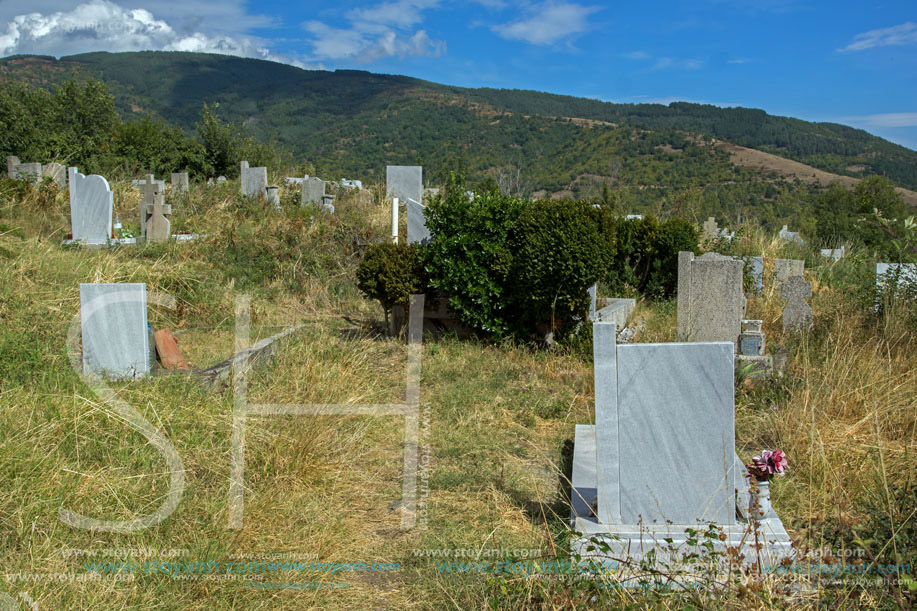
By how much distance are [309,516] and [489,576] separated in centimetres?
110

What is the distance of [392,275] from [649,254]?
4895 millimetres

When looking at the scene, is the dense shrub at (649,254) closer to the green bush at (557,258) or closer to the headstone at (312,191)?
the green bush at (557,258)

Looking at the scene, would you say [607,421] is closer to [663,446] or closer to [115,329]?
[663,446]

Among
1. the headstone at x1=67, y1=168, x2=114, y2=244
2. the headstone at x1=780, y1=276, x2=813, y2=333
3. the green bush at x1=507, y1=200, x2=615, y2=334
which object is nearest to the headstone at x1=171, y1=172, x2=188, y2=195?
the headstone at x1=67, y1=168, x2=114, y2=244

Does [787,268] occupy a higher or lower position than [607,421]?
higher

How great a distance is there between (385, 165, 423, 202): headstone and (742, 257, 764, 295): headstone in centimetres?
655

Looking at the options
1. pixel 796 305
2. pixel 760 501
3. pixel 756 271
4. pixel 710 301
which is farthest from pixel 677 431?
pixel 756 271

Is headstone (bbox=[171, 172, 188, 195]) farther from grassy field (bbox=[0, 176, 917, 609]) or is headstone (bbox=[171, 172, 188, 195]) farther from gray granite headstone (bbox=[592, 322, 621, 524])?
gray granite headstone (bbox=[592, 322, 621, 524])

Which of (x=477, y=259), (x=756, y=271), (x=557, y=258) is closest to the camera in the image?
(x=557, y=258)

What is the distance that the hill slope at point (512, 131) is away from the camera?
1478 inches

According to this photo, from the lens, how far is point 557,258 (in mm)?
6758

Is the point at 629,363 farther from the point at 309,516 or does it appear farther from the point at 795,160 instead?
the point at 795,160

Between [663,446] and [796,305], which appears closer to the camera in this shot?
[663,446]

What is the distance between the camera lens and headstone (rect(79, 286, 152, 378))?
5.16 metres
